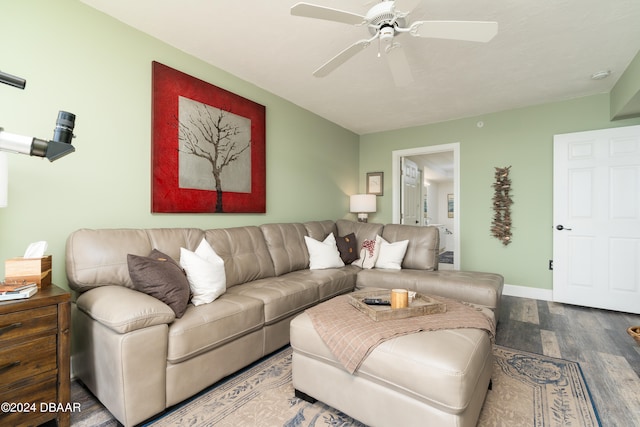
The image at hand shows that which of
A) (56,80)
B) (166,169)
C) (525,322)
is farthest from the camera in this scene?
(525,322)

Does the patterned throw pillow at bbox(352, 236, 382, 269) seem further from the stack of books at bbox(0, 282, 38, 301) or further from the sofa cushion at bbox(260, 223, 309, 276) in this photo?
the stack of books at bbox(0, 282, 38, 301)

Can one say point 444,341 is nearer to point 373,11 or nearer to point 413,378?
point 413,378

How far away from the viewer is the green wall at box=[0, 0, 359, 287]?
5.94 feet

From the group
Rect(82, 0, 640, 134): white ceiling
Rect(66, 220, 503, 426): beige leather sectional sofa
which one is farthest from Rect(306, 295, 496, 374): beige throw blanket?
Rect(82, 0, 640, 134): white ceiling

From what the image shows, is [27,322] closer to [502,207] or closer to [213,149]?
[213,149]

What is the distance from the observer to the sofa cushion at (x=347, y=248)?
3580 mm

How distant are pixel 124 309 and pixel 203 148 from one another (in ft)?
5.59

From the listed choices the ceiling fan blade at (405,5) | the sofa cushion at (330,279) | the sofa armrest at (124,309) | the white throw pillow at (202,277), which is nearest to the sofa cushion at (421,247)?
the sofa cushion at (330,279)

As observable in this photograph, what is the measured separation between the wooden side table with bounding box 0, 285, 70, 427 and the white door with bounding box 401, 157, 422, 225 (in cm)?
462

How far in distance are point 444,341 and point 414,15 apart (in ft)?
7.06

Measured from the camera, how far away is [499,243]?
4113 mm

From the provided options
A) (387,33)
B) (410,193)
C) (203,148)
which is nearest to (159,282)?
(203,148)

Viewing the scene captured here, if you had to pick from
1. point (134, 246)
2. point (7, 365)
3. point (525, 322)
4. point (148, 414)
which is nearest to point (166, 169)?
point (134, 246)

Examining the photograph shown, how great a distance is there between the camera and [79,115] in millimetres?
2062
